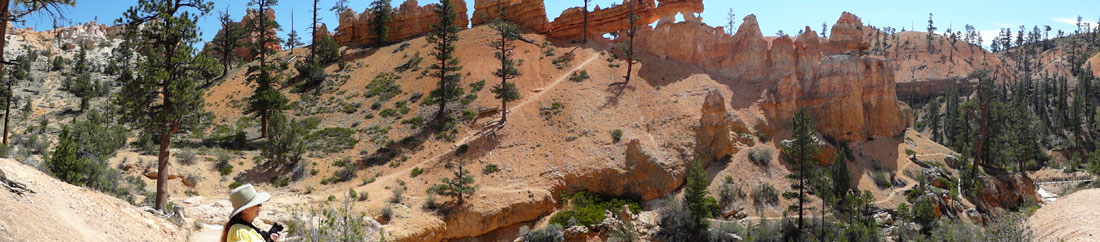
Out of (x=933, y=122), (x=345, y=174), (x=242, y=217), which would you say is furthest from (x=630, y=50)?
(x=933, y=122)

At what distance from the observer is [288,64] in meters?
48.5

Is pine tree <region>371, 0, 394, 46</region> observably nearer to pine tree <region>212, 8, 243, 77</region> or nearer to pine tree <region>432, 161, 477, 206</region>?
pine tree <region>212, 8, 243, 77</region>

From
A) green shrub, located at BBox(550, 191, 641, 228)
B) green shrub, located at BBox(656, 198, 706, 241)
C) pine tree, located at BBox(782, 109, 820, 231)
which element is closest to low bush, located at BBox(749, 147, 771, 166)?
pine tree, located at BBox(782, 109, 820, 231)

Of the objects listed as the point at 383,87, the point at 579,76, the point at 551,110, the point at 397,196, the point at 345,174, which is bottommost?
the point at 397,196

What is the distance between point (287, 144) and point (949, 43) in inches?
4639

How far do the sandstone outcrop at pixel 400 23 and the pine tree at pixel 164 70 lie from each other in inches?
1344

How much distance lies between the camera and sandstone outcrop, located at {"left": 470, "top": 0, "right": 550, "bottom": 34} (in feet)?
168

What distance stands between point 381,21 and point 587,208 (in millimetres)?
31808

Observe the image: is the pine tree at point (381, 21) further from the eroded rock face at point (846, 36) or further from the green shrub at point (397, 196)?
the eroded rock face at point (846, 36)

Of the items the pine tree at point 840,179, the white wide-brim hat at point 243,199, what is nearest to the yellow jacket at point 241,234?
the white wide-brim hat at point 243,199

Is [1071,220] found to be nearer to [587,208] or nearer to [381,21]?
[587,208]

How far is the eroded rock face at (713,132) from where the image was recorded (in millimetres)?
32312

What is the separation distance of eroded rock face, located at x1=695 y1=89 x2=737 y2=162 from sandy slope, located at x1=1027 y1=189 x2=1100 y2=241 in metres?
13.2

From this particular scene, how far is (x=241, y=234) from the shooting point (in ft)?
17.0
